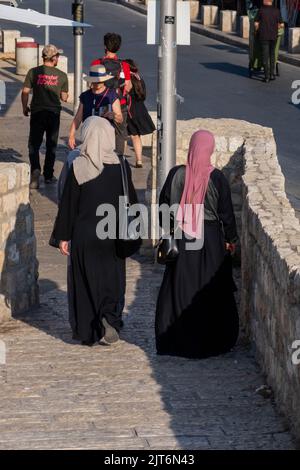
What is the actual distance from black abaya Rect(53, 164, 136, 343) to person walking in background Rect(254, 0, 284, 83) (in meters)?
21.0

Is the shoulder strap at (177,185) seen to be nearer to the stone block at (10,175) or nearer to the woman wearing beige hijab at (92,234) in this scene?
the woman wearing beige hijab at (92,234)

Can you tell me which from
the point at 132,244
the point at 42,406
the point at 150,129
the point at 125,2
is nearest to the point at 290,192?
the point at 150,129

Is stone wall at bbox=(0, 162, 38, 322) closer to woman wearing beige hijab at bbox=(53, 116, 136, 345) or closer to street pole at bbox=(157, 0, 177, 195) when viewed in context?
woman wearing beige hijab at bbox=(53, 116, 136, 345)

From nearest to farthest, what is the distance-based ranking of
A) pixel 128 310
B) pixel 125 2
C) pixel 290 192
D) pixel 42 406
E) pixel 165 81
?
pixel 42 406 → pixel 128 310 → pixel 165 81 → pixel 290 192 → pixel 125 2

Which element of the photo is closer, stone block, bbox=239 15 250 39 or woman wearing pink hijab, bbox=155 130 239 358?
woman wearing pink hijab, bbox=155 130 239 358

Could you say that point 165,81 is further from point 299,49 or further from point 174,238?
point 299,49

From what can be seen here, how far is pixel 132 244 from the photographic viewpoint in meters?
10.3

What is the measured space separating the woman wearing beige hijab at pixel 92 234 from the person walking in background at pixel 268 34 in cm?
2103

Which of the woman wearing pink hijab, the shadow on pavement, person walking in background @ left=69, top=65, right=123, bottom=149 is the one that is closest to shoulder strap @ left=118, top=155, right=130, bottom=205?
the woman wearing pink hijab

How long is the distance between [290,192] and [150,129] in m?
1.89

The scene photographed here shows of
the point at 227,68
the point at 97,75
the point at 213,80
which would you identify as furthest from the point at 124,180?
the point at 227,68

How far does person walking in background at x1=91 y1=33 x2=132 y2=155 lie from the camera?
14.3 meters

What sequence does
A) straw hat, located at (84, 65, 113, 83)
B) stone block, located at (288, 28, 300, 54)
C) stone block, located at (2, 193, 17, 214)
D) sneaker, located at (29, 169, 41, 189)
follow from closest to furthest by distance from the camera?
stone block, located at (2, 193, 17, 214)
straw hat, located at (84, 65, 113, 83)
sneaker, located at (29, 169, 41, 189)
stone block, located at (288, 28, 300, 54)

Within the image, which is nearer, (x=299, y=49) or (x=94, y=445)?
(x=94, y=445)
